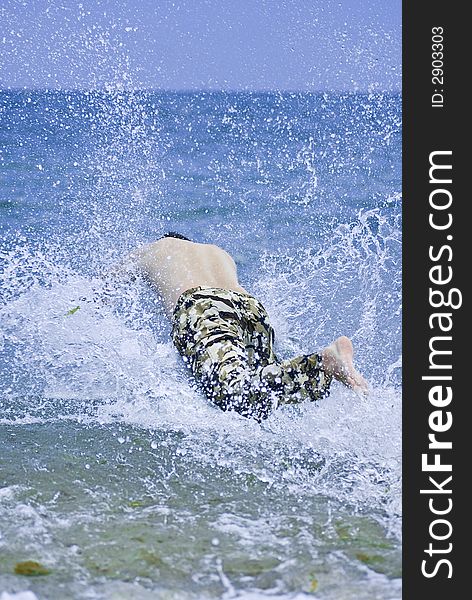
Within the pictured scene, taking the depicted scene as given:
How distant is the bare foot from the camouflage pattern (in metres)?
0.06

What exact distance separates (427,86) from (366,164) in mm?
9997

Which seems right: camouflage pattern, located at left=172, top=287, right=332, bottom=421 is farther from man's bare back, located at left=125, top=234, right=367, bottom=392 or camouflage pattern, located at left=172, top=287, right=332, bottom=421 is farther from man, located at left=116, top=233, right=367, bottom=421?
man's bare back, located at left=125, top=234, right=367, bottom=392

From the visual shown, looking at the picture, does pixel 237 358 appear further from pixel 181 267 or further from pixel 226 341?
pixel 181 267

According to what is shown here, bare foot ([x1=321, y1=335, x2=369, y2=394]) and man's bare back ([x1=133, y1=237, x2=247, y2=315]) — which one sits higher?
man's bare back ([x1=133, y1=237, x2=247, y2=315])

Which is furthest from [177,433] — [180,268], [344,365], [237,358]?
[180,268]

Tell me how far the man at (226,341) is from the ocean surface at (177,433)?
205mm

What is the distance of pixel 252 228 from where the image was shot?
31.8 feet

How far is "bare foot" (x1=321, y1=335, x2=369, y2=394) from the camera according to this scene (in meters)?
3.40

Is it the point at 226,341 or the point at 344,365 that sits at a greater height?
the point at 226,341

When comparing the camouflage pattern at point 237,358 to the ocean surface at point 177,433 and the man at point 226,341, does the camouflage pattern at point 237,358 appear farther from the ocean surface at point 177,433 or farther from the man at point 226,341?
the ocean surface at point 177,433

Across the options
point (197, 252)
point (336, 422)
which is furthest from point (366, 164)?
point (336, 422)

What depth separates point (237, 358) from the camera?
3.66 m

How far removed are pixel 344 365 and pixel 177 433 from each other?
0.84m

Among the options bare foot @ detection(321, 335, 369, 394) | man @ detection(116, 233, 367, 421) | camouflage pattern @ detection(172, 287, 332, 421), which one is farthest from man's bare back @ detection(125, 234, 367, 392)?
bare foot @ detection(321, 335, 369, 394)
